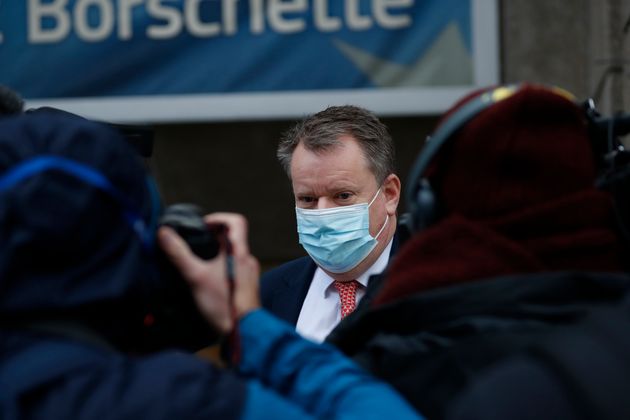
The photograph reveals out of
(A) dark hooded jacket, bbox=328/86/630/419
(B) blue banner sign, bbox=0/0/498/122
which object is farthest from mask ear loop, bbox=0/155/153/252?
(B) blue banner sign, bbox=0/0/498/122

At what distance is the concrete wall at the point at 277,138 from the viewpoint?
5344 millimetres

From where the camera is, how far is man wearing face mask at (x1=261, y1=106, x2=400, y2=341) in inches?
117

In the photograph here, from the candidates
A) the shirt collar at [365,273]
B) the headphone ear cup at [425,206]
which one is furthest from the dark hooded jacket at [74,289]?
the shirt collar at [365,273]

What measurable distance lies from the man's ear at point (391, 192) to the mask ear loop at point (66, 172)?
1.89 metres

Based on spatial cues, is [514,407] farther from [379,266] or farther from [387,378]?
[379,266]

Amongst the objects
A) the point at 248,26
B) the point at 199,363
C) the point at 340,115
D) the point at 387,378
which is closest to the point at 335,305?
the point at 340,115

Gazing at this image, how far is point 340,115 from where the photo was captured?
3199 mm

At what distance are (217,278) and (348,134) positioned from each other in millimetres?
1755

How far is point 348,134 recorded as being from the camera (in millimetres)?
3131

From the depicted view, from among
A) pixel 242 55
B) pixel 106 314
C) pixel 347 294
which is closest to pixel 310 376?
pixel 106 314

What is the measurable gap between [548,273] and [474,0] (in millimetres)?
4122

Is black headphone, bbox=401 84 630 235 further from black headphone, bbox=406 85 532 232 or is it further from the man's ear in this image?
the man's ear

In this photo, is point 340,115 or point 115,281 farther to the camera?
point 340,115

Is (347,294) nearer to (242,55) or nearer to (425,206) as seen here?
(425,206)
